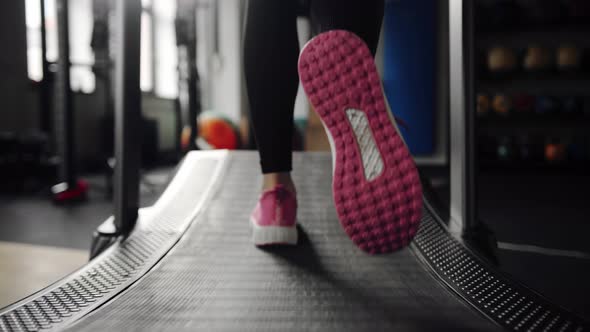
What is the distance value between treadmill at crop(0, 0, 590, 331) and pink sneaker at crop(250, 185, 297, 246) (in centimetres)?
2

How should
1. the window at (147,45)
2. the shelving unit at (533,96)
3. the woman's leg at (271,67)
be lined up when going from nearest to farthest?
the woman's leg at (271,67)
the shelving unit at (533,96)
the window at (147,45)

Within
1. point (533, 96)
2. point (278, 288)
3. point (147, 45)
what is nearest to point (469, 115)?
point (278, 288)

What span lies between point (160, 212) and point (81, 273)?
34 cm

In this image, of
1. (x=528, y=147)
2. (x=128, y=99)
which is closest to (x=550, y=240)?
(x=128, y=99)

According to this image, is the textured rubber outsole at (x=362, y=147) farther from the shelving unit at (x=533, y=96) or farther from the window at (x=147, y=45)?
the window at (x=147, y=45)

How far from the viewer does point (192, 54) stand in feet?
8.49

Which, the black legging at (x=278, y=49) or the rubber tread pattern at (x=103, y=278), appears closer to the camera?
the rubber tread pattern at (x=103, y=278)

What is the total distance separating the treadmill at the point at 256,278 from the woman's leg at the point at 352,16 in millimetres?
269

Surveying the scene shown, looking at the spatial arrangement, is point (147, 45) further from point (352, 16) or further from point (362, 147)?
point (362, 147)

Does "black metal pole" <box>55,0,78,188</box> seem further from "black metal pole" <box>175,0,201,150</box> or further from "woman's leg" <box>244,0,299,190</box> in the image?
"woman's leg" <box>244,0,299,190</box>

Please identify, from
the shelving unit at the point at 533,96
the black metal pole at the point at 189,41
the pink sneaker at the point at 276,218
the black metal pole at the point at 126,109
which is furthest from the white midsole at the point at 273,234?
the shelving unit at the point at 533,96

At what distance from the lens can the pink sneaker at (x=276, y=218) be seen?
0.81m

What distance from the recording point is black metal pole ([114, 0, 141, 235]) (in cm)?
102

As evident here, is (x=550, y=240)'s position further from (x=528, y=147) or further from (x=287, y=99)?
(x=528, y=147)
